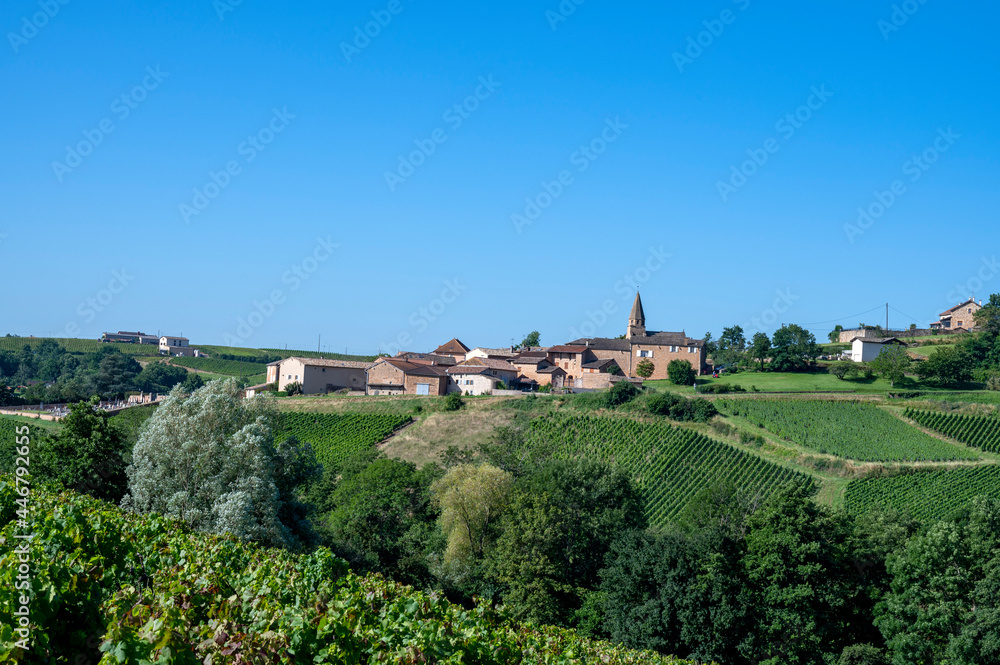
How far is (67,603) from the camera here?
7105 millimetres

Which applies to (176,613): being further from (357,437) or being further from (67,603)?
(357,437)

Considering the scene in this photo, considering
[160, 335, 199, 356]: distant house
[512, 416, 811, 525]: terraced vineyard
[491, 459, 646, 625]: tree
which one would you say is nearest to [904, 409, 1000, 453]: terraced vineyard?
[512, 416, 811, 525]: terraced vineyard

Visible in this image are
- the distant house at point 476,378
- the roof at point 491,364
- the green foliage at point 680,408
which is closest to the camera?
the green foliage at point 680,408

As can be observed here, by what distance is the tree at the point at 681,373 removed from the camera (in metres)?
72.1

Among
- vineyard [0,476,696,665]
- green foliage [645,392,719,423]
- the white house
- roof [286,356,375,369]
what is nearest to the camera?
vineyard [0,476,696,665]

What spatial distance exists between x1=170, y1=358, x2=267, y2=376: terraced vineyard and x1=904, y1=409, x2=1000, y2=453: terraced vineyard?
304ft

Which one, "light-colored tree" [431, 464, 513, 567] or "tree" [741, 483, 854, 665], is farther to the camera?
"light-colored tree" [431, 464, 513, 567]

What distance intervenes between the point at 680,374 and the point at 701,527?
40.9 m

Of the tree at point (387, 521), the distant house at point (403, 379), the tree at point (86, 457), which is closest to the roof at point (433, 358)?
the distant house at point (403, 379)

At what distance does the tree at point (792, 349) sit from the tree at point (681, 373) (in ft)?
37.0

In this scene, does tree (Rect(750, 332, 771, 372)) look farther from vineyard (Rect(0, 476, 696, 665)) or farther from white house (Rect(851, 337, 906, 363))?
vineyard (Rect(0, 476, 696, 665))

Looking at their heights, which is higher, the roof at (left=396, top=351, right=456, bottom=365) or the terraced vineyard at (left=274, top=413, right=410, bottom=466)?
the roof at (left=396, top=351, right=456, bottom=365)

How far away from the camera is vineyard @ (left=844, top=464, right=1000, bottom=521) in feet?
131

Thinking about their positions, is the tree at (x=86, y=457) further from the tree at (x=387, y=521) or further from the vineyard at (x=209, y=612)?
the vineyard at (x=209, y=612)
